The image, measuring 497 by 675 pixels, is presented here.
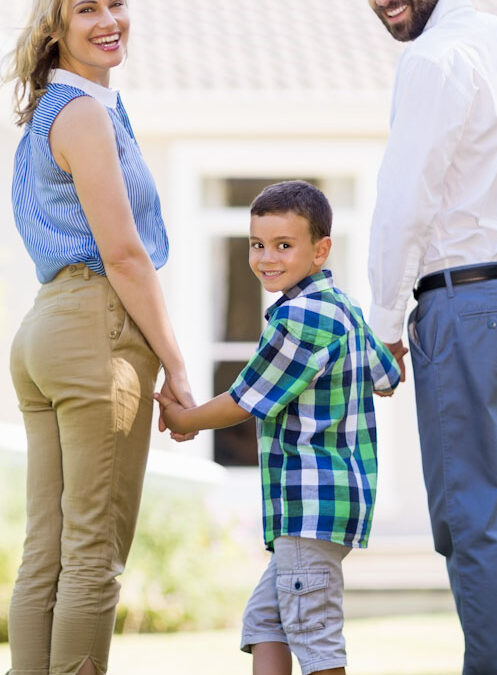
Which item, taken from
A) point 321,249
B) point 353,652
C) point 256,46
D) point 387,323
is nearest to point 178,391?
point 321,249

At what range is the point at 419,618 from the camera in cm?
674

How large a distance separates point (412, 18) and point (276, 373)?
A: 1.22 metres

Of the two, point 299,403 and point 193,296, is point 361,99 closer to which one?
point 193,296

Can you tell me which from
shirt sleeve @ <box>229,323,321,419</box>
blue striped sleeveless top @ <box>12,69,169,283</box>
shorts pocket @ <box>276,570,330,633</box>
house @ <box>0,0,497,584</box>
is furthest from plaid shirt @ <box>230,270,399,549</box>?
house @ <box>0,0,497,584</box>

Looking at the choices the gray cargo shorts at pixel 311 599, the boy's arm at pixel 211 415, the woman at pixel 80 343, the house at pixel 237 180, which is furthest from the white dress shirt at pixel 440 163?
the house at pixel 237 180

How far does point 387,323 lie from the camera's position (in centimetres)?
331

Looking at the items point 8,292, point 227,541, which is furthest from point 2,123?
point 227,541

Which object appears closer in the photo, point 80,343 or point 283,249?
point 80,343

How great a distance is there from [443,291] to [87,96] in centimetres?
113

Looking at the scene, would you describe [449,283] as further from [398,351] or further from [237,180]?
[237,180]

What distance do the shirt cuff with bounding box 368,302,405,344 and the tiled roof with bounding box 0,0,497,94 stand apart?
14.7 feet

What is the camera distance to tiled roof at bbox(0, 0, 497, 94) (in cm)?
764

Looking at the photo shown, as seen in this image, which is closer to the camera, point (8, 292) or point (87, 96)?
point (87, 96)

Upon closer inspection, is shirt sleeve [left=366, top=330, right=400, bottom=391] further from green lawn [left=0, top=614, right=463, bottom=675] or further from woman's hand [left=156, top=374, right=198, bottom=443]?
green lawn [left=0, top=614, right=463, bottom=675]
